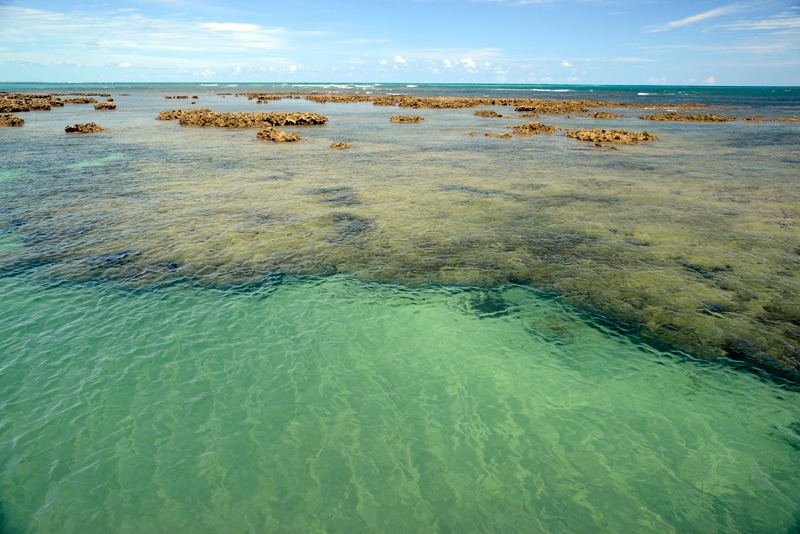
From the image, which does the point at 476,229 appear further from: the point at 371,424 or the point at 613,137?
the point at 613,137

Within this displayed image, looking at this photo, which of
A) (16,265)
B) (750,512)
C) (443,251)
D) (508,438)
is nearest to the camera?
(750,512)

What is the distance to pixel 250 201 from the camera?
21359 millimetres

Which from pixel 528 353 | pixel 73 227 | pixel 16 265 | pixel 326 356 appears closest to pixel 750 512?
pixel 528 353

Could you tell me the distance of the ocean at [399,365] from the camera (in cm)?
654

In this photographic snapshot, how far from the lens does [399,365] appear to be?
9.71 m

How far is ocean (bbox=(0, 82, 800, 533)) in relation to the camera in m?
6.54

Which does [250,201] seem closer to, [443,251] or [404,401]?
[443,251]

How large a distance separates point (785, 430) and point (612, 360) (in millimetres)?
3045

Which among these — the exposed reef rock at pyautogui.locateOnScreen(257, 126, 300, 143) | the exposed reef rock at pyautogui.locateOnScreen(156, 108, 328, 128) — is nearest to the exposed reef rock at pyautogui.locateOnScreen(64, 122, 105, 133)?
the exposed reef rock at pyautogui.locateOnScreen(156, 108, 328, 128)

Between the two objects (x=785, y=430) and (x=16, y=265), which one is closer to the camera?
(x=785, y=430)

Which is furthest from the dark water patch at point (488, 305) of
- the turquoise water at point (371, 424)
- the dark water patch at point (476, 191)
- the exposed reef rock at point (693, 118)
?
the exposed reef rock at point (693, 118)

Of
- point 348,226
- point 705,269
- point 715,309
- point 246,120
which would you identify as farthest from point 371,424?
point 246,120

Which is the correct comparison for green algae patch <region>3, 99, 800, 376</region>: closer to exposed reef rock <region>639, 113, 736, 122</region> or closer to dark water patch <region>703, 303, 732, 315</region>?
dark water patch <region>703, 303, 732, 315</region>

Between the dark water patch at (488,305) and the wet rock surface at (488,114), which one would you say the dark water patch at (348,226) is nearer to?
the dark water patch at (488,305)
